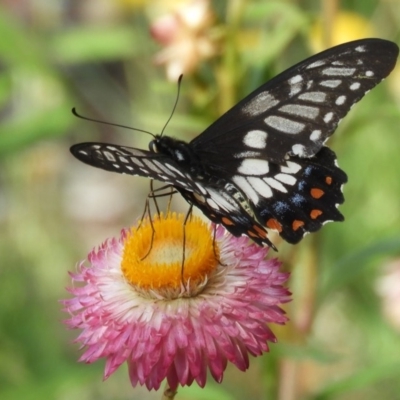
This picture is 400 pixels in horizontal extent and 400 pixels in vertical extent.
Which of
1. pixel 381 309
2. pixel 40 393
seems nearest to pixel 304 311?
pixel 40 393

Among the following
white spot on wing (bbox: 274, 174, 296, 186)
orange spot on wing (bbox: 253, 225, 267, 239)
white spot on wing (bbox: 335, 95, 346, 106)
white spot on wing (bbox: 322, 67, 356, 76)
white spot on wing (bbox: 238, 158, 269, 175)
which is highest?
white spot on wing (bbox: 322, 67, 356, 76)

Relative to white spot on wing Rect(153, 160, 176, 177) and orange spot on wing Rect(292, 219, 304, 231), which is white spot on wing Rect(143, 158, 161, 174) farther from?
orange spot on wing Rect(292, 219, 304, 231)

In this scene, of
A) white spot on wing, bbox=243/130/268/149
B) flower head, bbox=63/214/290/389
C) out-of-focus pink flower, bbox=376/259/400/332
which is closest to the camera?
flower head, bbox=63/214/290/389

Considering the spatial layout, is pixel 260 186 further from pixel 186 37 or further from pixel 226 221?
pixel 186 37

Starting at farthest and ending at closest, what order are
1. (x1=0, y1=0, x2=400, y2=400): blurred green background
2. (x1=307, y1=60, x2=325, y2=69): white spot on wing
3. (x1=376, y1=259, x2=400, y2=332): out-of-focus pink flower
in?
(x1=376, y1=259, x2=400, y2=332): out-of-focus pink flower, (x1=0, y1=0, x2=400, y2=400): blurred green background, (x1=307, y1=60, x2=325, y2=69): white spot on wing

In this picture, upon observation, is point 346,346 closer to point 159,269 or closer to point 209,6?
point 209,6

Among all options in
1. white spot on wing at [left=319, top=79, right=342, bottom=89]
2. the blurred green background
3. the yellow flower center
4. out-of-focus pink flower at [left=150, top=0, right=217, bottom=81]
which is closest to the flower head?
the yellow flower center

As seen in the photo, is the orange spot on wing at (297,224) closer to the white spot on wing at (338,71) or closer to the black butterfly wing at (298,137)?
the black butterfly wing at (298,137)
